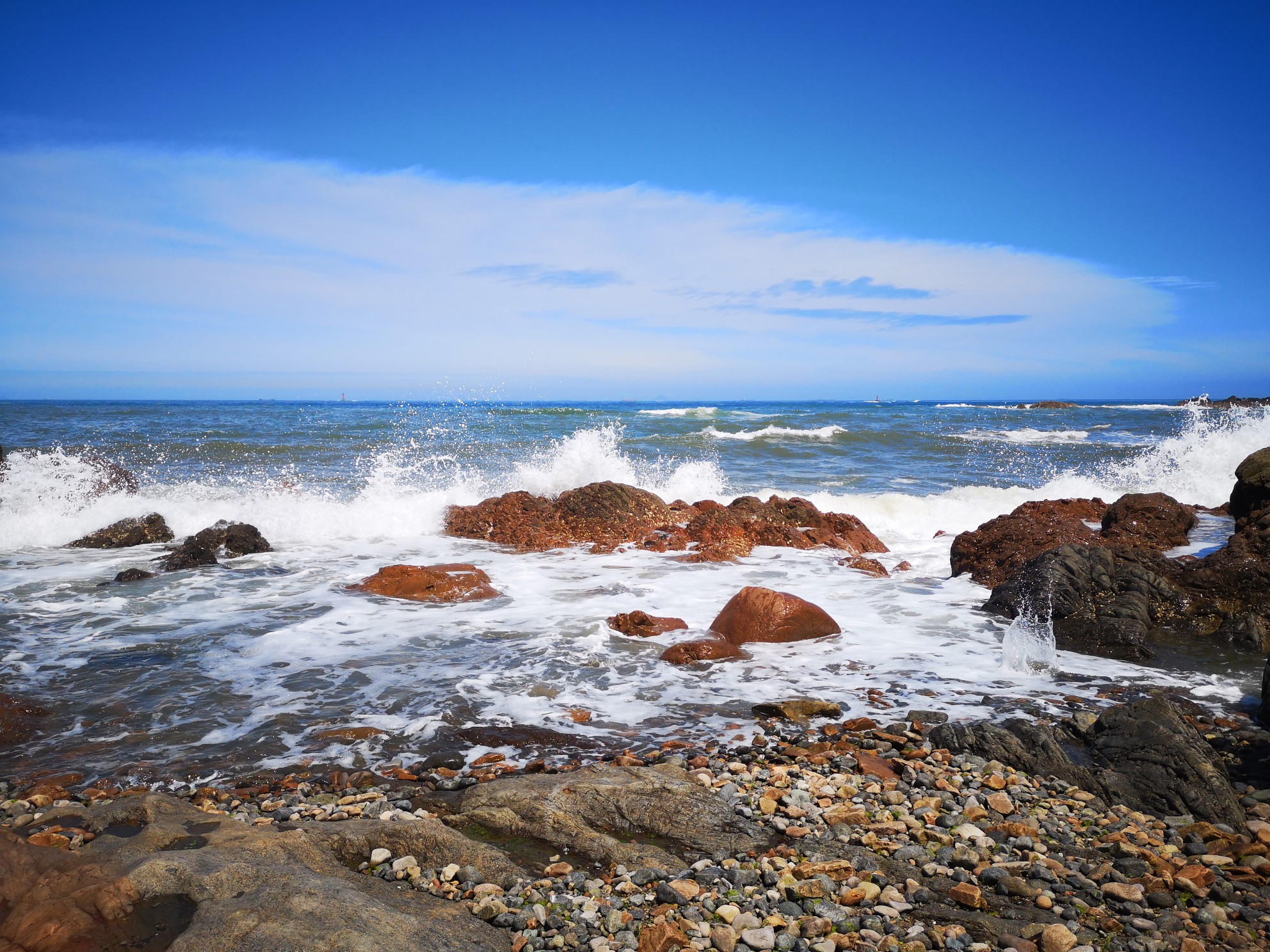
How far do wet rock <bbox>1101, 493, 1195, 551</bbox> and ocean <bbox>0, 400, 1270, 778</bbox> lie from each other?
15.5 inches

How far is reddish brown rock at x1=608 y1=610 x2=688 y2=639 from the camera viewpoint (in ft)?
21.0

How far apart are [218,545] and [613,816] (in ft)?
27.0

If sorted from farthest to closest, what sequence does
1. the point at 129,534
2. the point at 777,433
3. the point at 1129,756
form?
1. the point at 777,433
2. the point at 129,534
3. the point at 1129,756

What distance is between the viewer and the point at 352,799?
3525 millimetres

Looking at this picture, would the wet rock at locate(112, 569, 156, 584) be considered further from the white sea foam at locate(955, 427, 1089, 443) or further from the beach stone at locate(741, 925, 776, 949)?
the white sea foam at locate(955, 427, 1089, 443)

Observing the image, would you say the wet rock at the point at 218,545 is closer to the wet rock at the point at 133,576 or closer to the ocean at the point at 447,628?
the ocean at the point at 447,628

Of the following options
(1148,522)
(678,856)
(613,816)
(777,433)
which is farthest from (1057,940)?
(777,433)

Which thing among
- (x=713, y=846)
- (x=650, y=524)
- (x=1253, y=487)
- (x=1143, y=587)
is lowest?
(x=713, y=846)

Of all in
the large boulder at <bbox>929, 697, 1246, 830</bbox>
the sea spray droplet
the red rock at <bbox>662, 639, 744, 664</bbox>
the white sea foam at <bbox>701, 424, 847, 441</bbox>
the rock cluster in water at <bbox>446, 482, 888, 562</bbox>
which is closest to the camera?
the large boulder at <bbox>929, 697, 1246, 830</bbox>

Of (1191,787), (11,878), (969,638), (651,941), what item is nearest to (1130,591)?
(969,638)

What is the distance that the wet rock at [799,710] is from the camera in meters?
4.59

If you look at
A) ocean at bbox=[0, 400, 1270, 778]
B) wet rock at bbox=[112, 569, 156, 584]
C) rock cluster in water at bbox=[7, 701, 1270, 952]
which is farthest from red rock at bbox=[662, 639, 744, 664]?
wet rock at bbox=[112, 569, 156, 584]

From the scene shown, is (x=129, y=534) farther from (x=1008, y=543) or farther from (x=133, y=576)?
(x=1008, y=543)

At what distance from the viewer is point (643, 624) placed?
644 cm
